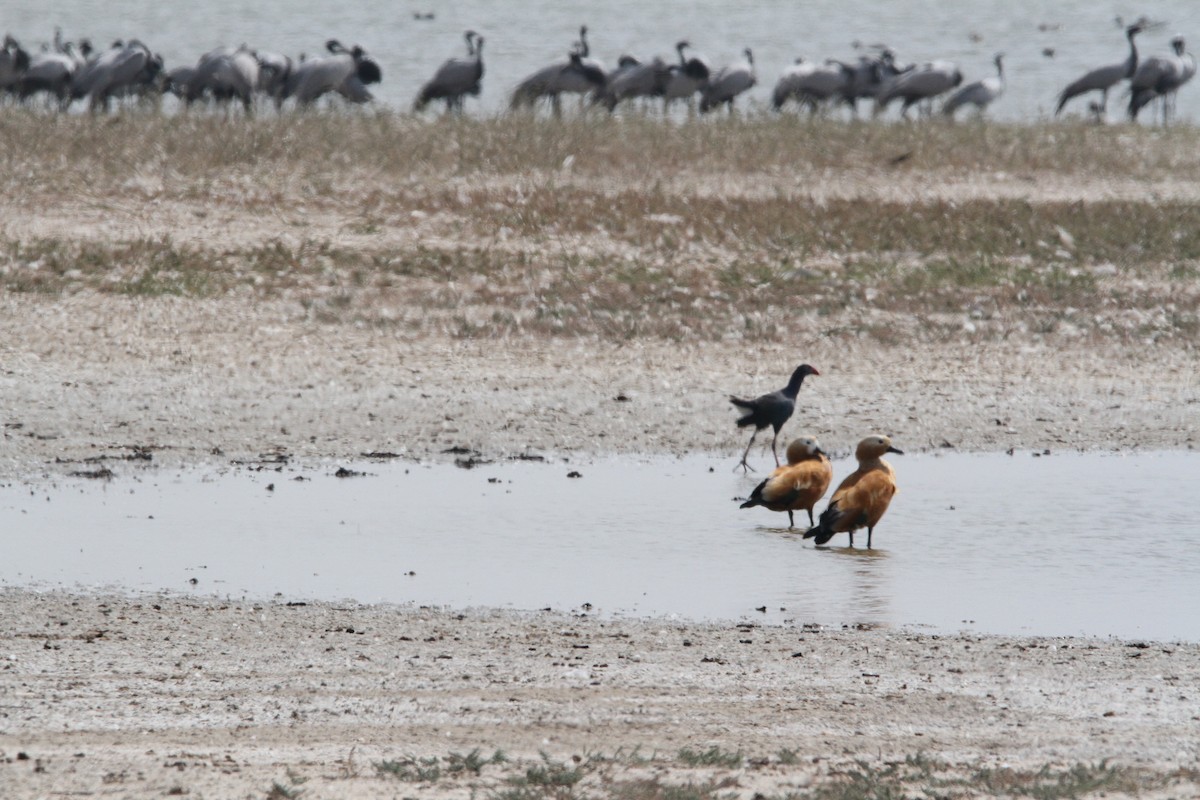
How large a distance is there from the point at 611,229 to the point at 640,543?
8774 millimetres

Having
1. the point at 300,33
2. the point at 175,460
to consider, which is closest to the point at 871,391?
the point at 175,460

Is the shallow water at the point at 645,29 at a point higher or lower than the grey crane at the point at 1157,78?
higher

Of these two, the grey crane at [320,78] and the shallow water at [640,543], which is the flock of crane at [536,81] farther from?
the shallow water at [640,543]

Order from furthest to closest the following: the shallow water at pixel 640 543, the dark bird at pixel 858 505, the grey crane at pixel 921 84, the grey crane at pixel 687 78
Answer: the grey crane at pixel 921 84 → the grey crane at pixel 687 78 → the dark bird at pixel 858 505 → the shallow water at pixel 640 543

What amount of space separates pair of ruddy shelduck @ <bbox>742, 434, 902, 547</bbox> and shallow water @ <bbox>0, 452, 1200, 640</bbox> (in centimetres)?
15

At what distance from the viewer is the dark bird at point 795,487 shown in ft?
29.6

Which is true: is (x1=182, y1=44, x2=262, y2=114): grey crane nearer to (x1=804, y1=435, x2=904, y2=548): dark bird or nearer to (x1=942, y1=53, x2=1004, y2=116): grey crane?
(x1=942, y1=53, x2=1004, y2=116): grey crane

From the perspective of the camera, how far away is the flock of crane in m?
27.2

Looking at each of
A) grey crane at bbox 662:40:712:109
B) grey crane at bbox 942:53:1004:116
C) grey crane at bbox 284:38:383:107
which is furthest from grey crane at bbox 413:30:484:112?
grey crane at bbox 942:53:1004:116

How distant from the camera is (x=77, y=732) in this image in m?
5.14

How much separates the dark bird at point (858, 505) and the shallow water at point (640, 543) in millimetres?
132

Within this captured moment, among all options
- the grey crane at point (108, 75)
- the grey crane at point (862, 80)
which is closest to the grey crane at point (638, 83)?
the grey crane at point (862, 80)

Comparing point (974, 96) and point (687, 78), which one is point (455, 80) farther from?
point (974, 96)

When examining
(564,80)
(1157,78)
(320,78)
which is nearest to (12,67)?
(320,78)
